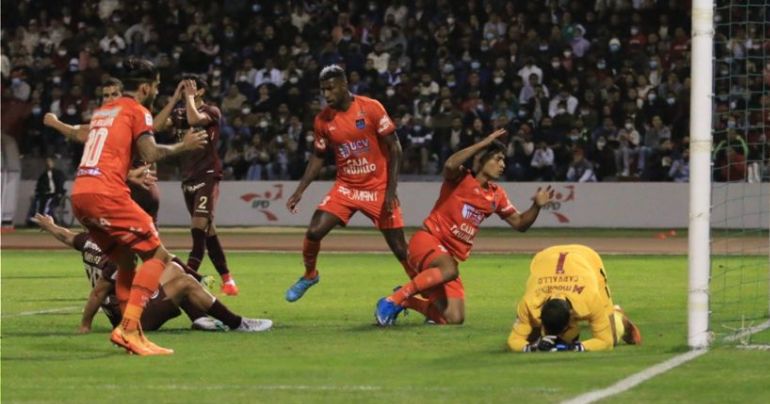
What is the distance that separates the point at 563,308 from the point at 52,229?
4861 mm

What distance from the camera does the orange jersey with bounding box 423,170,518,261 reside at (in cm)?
1402

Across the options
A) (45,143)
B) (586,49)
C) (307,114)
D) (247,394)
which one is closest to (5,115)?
(45,143)

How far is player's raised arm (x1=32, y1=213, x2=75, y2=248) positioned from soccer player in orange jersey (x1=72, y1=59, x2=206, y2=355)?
5.48 ft

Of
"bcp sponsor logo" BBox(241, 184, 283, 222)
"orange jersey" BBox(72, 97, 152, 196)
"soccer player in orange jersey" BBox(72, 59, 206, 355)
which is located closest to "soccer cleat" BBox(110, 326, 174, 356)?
"soccer player in orange jersey" BBox(72, 59, 206, 355)

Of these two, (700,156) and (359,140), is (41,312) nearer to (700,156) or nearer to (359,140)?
(359,140)

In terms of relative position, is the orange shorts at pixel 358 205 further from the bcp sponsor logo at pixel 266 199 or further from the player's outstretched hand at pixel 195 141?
the bcp sponsor logo at pixel 266 199

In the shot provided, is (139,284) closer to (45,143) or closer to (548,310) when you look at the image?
(548,310)

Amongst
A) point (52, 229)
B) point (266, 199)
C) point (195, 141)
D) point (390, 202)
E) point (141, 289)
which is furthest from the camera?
point (266, 199)

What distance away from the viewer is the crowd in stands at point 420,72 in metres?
33.2

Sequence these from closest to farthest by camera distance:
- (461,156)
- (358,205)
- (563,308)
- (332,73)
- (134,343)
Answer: (563,308), (134,343), (461,156), (332,73), (358,205)

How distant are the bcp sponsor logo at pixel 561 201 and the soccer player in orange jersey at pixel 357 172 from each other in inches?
715

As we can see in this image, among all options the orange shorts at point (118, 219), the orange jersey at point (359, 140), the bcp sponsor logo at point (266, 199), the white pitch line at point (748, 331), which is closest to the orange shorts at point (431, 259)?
the orange jersey at point (359, 140)

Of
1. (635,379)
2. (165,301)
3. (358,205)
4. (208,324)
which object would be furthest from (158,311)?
(635,379)

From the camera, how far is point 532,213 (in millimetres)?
13789
